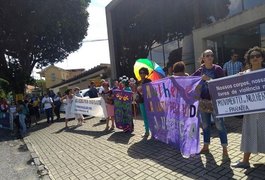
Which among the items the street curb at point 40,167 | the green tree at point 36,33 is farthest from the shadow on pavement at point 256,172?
the green tree at point 36,33

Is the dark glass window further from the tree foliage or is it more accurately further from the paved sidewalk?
the paved sidewalk

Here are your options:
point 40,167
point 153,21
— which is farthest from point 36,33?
point 40,167

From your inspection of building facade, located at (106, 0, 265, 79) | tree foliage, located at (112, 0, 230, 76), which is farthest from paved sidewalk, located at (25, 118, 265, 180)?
tree foliage, located at (112, 0, 230, 76)

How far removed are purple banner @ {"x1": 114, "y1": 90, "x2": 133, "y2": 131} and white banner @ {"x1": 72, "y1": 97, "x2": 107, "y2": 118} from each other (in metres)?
1.14

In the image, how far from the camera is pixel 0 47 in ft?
79.6

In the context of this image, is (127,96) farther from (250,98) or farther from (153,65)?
(250,98)

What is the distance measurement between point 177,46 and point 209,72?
41.1 feet

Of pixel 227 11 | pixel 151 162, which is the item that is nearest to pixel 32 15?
pixel 227 11

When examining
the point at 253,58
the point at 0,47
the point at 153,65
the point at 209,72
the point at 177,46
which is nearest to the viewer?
the point at 253,58

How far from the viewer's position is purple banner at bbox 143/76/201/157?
5.20m

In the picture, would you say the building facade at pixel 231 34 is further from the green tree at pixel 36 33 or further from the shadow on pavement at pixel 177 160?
the green tree at pixel 36 33

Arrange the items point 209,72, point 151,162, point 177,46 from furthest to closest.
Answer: point 177,46, point 151,162, point 209,72

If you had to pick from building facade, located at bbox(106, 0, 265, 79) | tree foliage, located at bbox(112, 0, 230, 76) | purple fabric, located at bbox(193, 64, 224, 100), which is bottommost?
purple fabric, located at bbox(193, 64, 224, 100)

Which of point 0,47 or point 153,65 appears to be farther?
point 0,47
